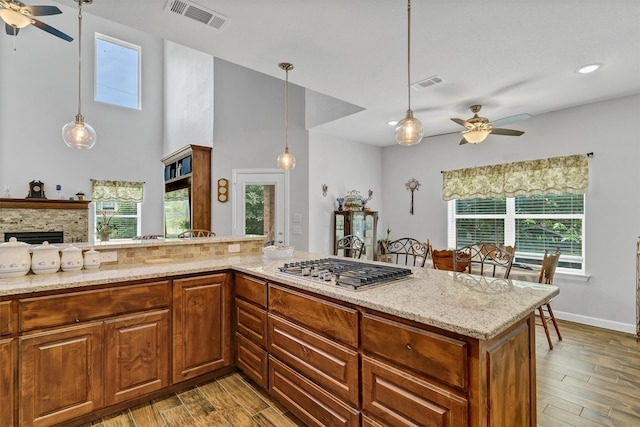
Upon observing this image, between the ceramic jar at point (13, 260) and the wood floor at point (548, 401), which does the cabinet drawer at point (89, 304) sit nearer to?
the ceramic jar at point (13, 260)

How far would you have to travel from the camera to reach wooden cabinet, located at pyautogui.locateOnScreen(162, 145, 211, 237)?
17.6 ft

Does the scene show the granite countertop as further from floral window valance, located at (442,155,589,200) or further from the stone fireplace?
the stone fireplace

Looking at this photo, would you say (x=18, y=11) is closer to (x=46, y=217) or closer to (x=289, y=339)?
(x=289, y=339)

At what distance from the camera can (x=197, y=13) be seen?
219 cm

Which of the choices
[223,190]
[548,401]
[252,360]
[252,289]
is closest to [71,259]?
[252,289]

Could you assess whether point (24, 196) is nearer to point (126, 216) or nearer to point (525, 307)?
point (126, 216)

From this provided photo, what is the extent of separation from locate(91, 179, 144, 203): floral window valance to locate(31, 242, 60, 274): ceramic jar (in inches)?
213

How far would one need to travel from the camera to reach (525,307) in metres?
1.41

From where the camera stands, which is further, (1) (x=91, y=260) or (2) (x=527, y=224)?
(2) (x=527, y=224)

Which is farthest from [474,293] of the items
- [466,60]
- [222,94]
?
[222,94]

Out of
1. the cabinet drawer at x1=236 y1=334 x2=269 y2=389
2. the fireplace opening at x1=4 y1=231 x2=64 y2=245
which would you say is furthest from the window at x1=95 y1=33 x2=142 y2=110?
the cabinet drawer at x1=236 y1=334 x2=269 y2=389

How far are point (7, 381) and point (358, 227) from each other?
4.50 metres

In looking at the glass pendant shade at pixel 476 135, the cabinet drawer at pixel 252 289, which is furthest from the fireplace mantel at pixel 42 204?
the glass pendant shade at pixel 476 135

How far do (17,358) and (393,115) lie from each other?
14.2 ft
